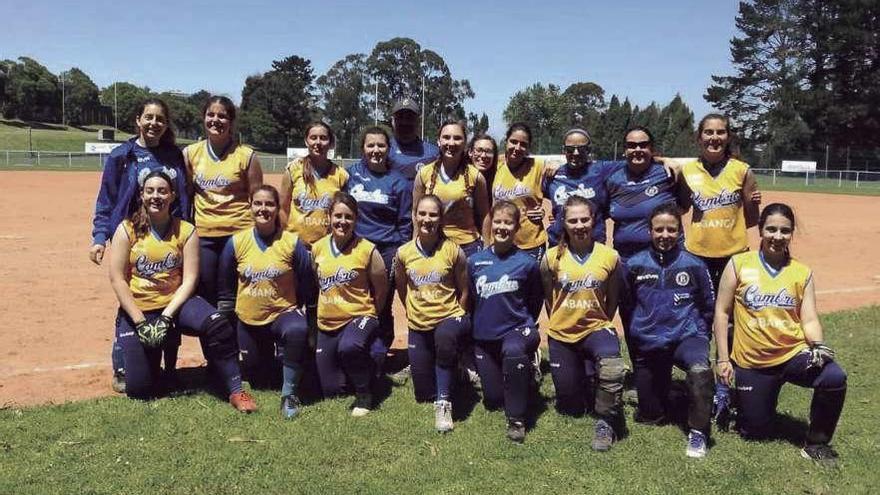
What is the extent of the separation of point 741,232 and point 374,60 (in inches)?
3195

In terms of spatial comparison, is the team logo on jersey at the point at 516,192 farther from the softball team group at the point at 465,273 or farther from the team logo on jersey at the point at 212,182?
the team logo on jersey at the point at 212,182

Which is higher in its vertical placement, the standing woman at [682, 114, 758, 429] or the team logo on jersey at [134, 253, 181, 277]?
the standing woman at [682, 114, 758, 429]

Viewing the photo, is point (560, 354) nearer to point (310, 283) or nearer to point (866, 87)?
point (310, 283)

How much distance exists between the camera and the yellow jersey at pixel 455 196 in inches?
218

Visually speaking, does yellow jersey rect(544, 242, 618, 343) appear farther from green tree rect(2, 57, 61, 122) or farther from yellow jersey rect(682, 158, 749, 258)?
green tree rect(2, 57, 61, 122)

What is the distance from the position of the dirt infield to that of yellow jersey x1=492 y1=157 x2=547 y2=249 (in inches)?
76.1

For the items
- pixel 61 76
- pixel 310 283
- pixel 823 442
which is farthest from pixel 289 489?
pixel 61 76

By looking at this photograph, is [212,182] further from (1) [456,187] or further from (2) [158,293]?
(1) [456,187]

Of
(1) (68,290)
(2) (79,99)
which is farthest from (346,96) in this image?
(1) (68,290)

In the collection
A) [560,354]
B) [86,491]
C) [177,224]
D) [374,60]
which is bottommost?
[86,491]

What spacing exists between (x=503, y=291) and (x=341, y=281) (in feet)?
4.03

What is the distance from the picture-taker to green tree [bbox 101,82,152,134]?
94.2m

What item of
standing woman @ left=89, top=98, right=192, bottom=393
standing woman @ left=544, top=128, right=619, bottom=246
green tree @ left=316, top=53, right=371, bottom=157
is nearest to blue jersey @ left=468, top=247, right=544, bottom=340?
standing woman @ left=544, top=128, right=619, bottom=246

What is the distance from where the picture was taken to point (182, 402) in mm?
5137
